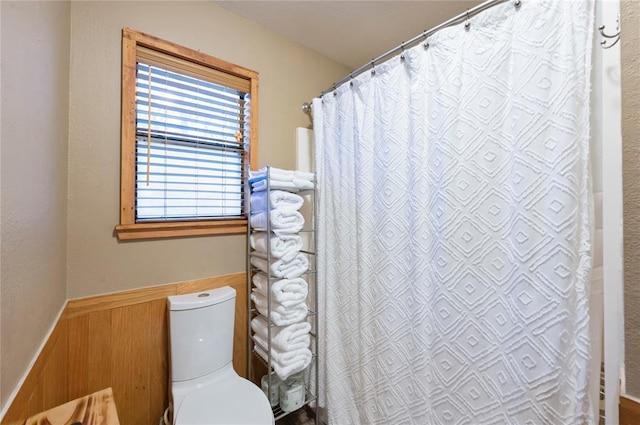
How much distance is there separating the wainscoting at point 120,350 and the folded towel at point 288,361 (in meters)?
0.53

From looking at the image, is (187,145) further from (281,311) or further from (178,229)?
(281,311)

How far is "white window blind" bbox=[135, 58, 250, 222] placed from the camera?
1.37m

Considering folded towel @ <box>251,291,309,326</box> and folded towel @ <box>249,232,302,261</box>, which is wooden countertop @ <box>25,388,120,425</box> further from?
folded towel @ <box>249,232,302,261</box>

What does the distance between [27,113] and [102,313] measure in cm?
94

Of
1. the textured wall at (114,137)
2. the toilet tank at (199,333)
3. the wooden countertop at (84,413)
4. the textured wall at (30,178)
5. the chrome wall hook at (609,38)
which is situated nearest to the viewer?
the textured wall at (30,178)

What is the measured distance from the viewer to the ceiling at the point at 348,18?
60.8 inches

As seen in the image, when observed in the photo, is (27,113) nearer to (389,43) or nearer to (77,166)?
(77,166)

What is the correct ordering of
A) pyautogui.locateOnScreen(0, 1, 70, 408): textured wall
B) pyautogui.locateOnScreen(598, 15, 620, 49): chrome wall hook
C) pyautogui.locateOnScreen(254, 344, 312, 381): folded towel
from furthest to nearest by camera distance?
pyautogui.locateOnScreen(254, 344, 312, 381): folded towel
pyautogui.locateOnScreen(598, 15, 620, 49): chrome wall hook
pyautogui.locateOnScreen(0, 1, 70, 408): textured wall

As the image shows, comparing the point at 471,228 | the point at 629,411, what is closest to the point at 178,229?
the point at 471,228

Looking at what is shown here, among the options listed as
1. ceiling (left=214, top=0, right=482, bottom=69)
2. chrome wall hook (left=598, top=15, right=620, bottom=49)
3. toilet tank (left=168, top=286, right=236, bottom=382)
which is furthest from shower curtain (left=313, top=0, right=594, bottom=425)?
toilet tank (left=168, top=286, right=236, bottom=382)

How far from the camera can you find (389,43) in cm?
192

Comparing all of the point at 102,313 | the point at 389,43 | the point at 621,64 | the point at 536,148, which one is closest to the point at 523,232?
the point at 536,148

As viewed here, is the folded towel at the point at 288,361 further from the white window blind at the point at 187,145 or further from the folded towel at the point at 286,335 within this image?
the white window blind at the point at 187,145

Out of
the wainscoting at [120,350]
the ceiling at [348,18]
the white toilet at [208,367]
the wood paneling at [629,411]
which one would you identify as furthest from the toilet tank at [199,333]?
the ceiling at [348,18]
